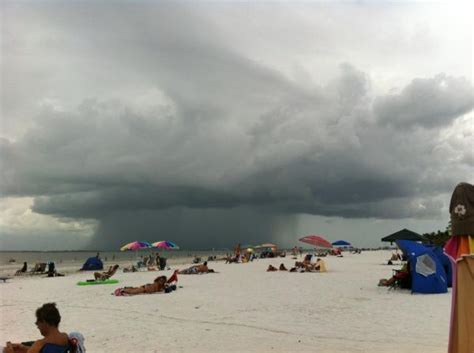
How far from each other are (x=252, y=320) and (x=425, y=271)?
6.62 metres

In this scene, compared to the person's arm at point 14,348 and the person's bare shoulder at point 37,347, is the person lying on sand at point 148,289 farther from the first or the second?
the person's bare shoulder at point 37,347

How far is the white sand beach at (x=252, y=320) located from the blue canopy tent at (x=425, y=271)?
1.53 ft

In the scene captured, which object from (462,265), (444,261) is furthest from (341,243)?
(462,265)

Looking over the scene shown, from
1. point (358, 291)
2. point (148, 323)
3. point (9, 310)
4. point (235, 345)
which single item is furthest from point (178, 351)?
point (358, 291)

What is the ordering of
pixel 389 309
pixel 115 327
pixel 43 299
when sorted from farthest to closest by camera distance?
1. pixel 43 299
2. pixel 389 309
3. pixel 115 327

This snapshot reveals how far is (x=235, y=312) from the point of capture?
11.2 metres

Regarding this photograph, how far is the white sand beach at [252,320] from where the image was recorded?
7.73 meters

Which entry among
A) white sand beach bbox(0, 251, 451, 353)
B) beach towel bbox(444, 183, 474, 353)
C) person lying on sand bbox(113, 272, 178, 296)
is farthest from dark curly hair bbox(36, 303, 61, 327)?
person lying on sand bbox(113, 272, 178, 296)

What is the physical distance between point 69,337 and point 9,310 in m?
10.0

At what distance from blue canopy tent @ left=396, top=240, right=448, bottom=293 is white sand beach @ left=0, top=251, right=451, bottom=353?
47 centimetres

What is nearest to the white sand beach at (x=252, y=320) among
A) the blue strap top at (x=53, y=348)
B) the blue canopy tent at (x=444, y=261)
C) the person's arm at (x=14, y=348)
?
the blue canopy tent at (x=444, y=261)

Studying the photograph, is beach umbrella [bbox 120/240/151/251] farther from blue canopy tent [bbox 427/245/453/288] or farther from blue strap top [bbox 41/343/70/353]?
blue strap top [bbox 41/343/70/353]

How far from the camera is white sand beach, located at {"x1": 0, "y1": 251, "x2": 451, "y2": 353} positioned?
773 cm

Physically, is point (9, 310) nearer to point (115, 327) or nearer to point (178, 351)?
point (115, 327)
